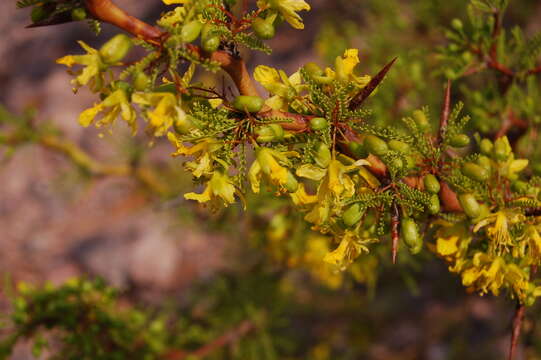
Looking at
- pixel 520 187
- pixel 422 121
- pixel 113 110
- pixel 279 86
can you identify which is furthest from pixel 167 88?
pixel 520 187

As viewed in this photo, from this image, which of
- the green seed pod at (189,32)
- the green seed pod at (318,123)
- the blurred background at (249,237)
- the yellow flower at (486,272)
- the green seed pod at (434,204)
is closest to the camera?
the green seed pod at (189,32)

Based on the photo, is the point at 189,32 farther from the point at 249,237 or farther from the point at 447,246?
the point at 249,237

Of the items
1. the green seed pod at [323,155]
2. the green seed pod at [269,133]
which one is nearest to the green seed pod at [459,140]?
the green seed pod at [323,155]

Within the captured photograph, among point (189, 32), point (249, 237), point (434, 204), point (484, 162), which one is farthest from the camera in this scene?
point (249, 237)

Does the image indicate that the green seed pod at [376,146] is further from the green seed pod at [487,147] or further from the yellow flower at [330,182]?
the green seed pod at [487,147]

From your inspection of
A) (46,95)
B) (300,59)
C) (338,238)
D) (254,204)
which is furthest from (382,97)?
(46,95)

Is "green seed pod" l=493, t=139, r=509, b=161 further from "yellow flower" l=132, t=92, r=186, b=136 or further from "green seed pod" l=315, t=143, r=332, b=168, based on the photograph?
"yellow flower" l=132, t=92, r=186, b=136
